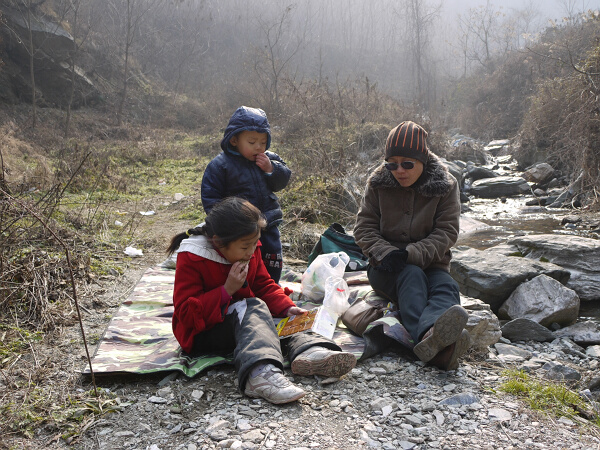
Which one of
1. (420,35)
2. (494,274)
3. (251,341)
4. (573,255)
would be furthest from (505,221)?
(420,35)

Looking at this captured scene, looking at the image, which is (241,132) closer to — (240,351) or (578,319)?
(240,351)

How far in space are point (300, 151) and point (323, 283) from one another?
5130 mm

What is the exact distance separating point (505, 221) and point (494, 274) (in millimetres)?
3990

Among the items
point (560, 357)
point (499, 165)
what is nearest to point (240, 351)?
point (560, 357)

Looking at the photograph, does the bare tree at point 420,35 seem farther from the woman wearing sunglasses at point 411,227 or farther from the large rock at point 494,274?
the woman wearing sunglasses at point 411,227

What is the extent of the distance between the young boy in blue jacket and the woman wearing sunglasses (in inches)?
24.8

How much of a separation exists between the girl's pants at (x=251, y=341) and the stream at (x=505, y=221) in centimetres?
402

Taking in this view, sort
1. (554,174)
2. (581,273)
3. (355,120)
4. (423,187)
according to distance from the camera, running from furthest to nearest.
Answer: (355,120)
(554,174)
(581,273)
(423,187)

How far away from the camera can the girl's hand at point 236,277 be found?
2.53m

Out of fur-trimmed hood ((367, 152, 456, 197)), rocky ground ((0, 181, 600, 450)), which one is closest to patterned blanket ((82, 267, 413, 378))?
rocky ground ((0, 181, 600, 450))

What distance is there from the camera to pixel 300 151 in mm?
8594

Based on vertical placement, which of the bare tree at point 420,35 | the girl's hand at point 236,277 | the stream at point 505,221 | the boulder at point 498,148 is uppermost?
the bare tree at point 420,35

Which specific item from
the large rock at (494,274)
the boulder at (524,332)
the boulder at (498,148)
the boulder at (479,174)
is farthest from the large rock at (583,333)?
the boulder at (498,148)

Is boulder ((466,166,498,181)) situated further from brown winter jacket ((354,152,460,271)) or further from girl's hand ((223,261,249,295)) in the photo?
girl's hand ((223,261,249,295))
